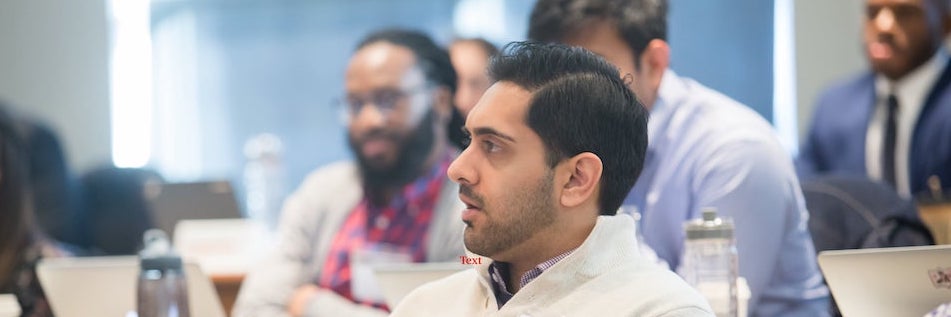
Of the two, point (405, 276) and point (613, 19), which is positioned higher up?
point (613, 19)

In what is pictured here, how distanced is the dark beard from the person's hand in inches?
11.5

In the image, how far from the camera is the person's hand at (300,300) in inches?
136

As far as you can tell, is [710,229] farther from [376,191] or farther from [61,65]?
[61,65]

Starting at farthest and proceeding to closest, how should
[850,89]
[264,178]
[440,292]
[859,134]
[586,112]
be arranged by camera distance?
[264,178]
[850,89]
[859,134]
[440,292]
[586,112]

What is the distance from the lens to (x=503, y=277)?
6.20 ft

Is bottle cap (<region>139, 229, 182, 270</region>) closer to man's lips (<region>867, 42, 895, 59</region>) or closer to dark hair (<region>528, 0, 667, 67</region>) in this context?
dark hair (<region>528, 0, 667, 67</region>)

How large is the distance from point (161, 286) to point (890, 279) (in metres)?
1.28

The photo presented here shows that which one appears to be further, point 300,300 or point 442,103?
point 442,103

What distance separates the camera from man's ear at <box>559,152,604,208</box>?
5.95 ft

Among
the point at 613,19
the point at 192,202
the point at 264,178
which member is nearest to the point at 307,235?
the point at 192,202

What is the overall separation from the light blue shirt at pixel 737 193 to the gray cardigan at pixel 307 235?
2.73 ft

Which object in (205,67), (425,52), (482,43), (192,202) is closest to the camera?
(425,52)

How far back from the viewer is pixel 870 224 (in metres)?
Answer: 2.77

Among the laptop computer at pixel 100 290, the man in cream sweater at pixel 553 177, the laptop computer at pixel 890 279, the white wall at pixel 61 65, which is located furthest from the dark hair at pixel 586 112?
the white wall at pixel 61 65
